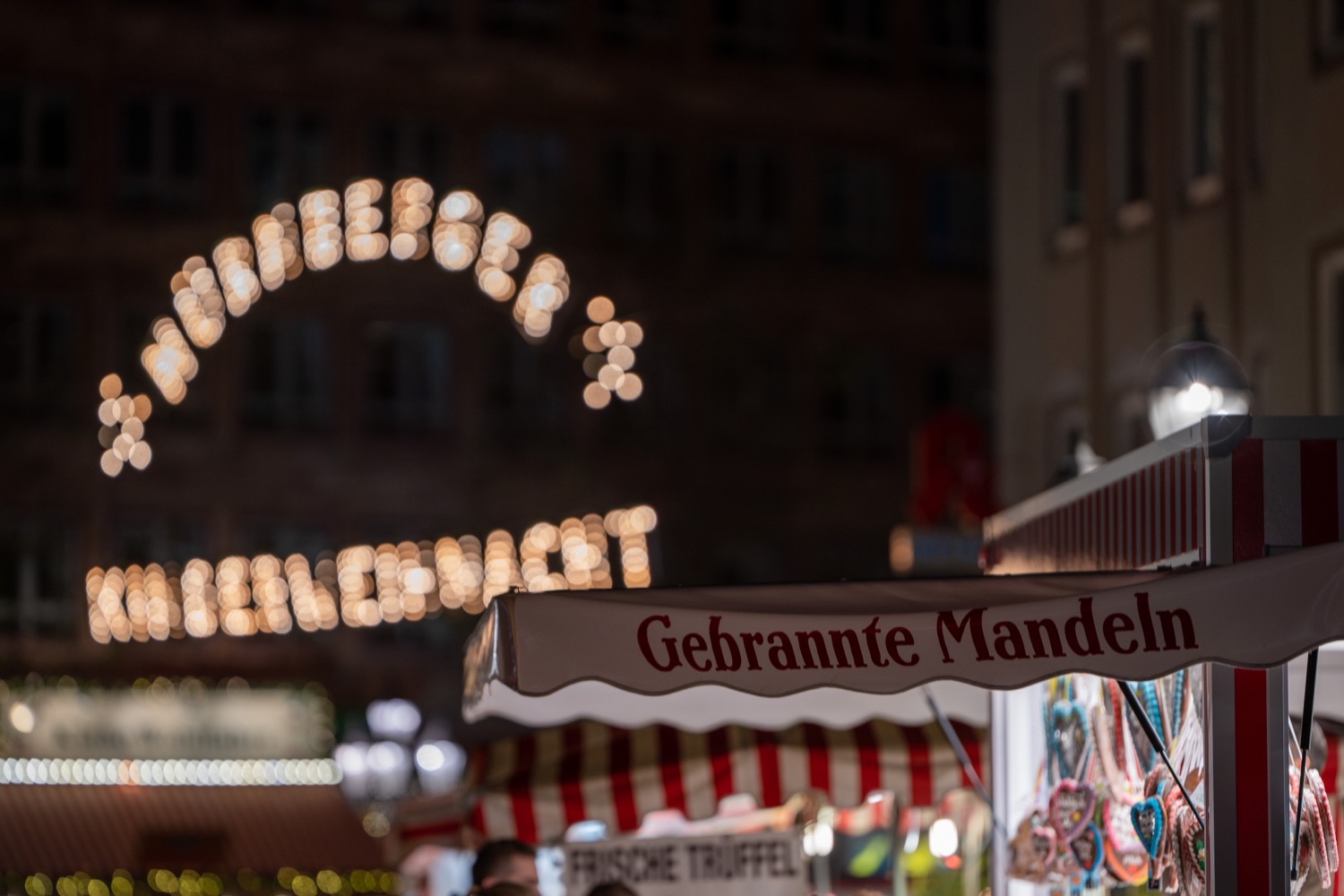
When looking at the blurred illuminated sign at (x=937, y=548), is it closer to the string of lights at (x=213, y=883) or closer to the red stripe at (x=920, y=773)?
the red stripe at (x=920, y=773)

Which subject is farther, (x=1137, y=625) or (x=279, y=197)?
(x=279, y=197)

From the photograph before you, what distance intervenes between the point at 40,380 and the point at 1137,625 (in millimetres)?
33574

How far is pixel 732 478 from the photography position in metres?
39.6

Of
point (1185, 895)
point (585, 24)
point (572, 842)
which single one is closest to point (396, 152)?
point (585, 24)

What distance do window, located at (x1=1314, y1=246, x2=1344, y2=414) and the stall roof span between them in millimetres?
9240

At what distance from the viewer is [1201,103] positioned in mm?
17156

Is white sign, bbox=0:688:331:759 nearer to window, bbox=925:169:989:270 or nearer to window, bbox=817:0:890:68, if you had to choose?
window, bbox=925:169:989:270

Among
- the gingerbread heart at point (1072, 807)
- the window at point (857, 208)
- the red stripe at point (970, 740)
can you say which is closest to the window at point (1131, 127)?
the red stripe at point (970, 740)

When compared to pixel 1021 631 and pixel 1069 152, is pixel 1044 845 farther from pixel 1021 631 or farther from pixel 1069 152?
pixel 1069 152

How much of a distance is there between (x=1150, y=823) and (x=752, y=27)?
36.1 meters

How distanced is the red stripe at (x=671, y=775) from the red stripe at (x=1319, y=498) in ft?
18.7

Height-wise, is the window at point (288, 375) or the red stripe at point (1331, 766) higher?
the window at point (288, 375)

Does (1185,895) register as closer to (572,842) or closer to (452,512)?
(572,842)

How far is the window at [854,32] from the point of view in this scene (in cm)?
4191
